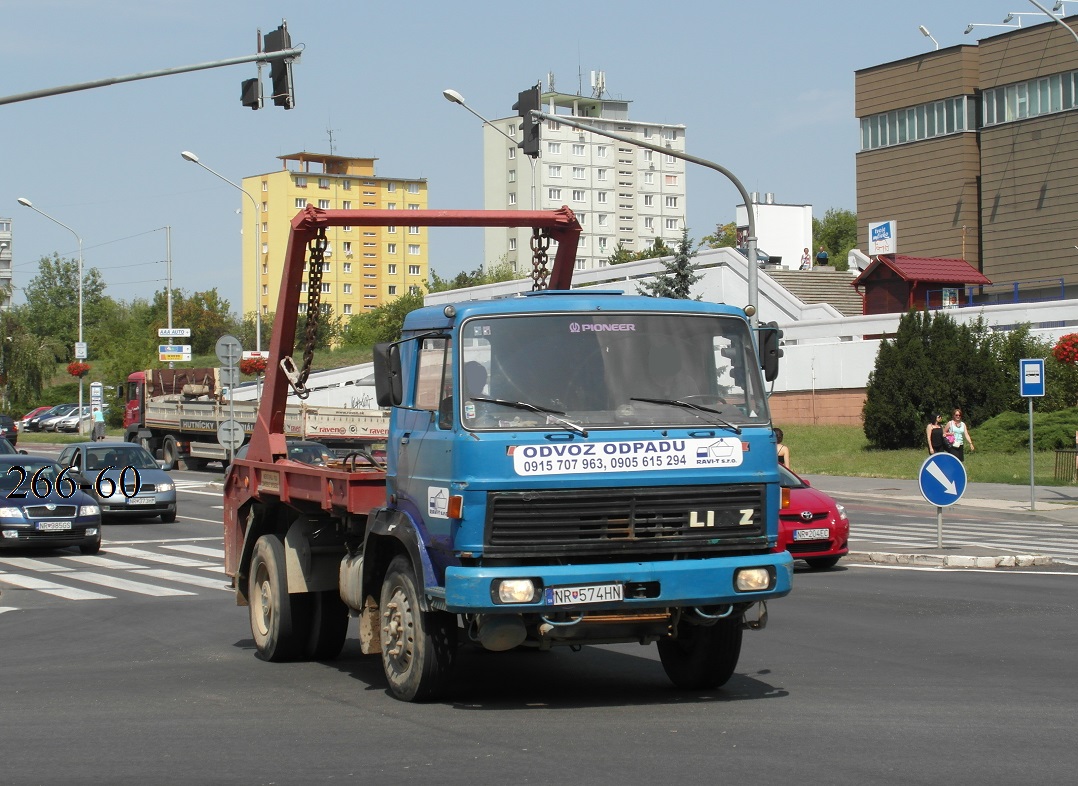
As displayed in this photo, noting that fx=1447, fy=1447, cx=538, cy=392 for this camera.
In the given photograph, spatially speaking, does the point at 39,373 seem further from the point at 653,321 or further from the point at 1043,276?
the point at 653,321

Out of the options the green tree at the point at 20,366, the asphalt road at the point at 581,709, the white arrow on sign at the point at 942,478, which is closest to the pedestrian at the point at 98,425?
the green tree at the point at 20,366

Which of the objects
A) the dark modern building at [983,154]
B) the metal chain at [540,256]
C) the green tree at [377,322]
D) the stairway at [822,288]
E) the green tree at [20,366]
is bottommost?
the metal chain at [540,256]

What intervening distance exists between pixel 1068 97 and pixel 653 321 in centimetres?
5443

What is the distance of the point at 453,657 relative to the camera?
28.9ft

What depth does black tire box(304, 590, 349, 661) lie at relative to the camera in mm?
11211

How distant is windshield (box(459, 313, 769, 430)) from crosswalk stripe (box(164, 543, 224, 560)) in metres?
14.8

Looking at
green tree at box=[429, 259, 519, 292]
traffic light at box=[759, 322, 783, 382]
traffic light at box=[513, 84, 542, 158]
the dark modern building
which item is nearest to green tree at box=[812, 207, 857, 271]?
green tree at box=[429, 259, 519, 292]

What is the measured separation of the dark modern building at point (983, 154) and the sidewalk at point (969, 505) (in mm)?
26792

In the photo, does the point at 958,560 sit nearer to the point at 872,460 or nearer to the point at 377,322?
the point at 872,460

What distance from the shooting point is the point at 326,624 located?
11.3 meters

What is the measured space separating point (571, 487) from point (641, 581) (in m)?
0.68

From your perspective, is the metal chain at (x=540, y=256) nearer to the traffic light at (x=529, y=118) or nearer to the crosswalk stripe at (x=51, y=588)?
the crosswalk stripe at (x=51, y=588)

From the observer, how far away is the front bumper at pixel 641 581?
8.12 metres

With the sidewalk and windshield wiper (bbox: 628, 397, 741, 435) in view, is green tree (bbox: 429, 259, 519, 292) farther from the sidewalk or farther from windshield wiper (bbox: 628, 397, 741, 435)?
windshield wiper (bbox: 628, 397, 741, 435)
